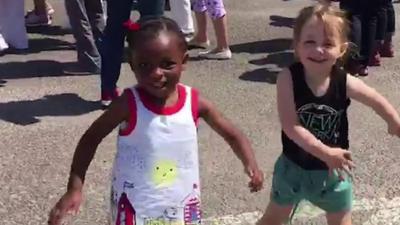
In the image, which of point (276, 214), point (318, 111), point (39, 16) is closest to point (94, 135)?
point (318, 111)

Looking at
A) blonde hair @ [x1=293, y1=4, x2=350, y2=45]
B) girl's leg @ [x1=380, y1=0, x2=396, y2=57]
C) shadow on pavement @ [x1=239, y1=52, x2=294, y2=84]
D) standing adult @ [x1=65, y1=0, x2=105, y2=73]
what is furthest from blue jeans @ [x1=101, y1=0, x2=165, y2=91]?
blonde hair @ [x1=293, y1=4, x2=350, y2=45]

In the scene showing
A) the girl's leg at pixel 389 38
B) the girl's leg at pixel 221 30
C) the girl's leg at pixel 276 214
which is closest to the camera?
the girl's leg at pixel 276 214

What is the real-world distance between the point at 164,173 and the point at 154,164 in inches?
1.9

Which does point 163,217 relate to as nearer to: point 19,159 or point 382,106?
point 382,106

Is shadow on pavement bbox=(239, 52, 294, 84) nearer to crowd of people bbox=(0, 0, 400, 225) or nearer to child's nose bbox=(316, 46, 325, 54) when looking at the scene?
crowd of people bbox=(0, 0, 400, 225)

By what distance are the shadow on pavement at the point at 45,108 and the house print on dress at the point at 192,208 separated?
2.78m

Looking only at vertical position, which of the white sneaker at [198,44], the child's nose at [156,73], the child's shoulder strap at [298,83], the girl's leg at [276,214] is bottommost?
the white sneaker at [198,44]

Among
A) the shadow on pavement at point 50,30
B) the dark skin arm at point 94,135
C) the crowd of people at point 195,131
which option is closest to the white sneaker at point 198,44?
the shadow on pavement at point 50,30

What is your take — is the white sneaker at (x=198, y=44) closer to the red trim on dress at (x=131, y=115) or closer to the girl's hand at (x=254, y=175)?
the girl's hand at (x=254, y=175)

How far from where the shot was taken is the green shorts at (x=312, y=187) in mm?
3660

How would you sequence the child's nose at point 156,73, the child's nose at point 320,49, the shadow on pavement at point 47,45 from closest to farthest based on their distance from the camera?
the child's nose at point 156,73 < the child's nose at point 320,49 < the shadow on pavement at point 47,45

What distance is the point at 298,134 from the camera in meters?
3.51

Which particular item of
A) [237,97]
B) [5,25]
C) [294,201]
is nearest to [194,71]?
[237,97]

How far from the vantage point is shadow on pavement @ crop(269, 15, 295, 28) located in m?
8.47
